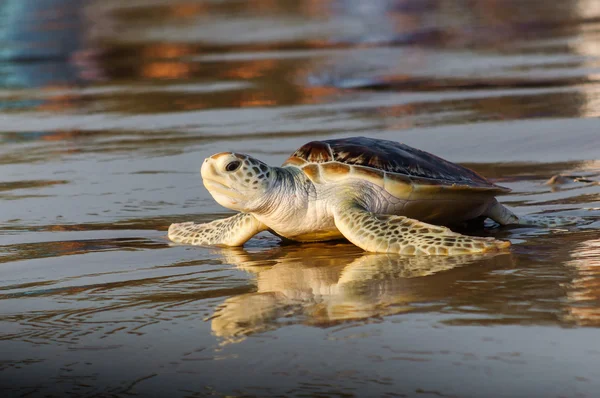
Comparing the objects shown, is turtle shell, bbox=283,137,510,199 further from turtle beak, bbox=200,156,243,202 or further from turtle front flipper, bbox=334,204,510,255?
turtle beak, bbox=200,156,243,202

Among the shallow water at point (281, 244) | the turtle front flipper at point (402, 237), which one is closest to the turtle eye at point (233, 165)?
the shallow water at point (281, 244)

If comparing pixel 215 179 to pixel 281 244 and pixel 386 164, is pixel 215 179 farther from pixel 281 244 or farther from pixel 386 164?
pixel 386 164

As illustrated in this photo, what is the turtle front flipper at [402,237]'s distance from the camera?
4641 millimetres

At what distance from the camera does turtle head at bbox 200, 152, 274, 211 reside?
524cm

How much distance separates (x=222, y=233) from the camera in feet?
17.9

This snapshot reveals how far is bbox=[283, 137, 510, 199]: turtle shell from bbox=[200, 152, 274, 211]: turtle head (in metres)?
0.32

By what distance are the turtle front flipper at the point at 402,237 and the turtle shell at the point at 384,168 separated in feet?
0.81

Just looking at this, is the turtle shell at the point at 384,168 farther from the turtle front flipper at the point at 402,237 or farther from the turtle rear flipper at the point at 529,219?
the turtle front flipper at the point at 402,237

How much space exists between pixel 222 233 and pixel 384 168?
968 mm

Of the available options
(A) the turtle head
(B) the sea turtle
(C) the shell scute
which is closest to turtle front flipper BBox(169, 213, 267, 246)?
(B) the sea turtle

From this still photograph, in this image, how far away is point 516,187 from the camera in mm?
6758

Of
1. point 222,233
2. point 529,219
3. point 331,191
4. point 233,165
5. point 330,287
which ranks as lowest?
point 330,287

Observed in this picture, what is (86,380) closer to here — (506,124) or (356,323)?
(356,323)

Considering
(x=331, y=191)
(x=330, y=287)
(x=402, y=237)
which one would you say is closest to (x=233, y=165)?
(x=331, y=191)
